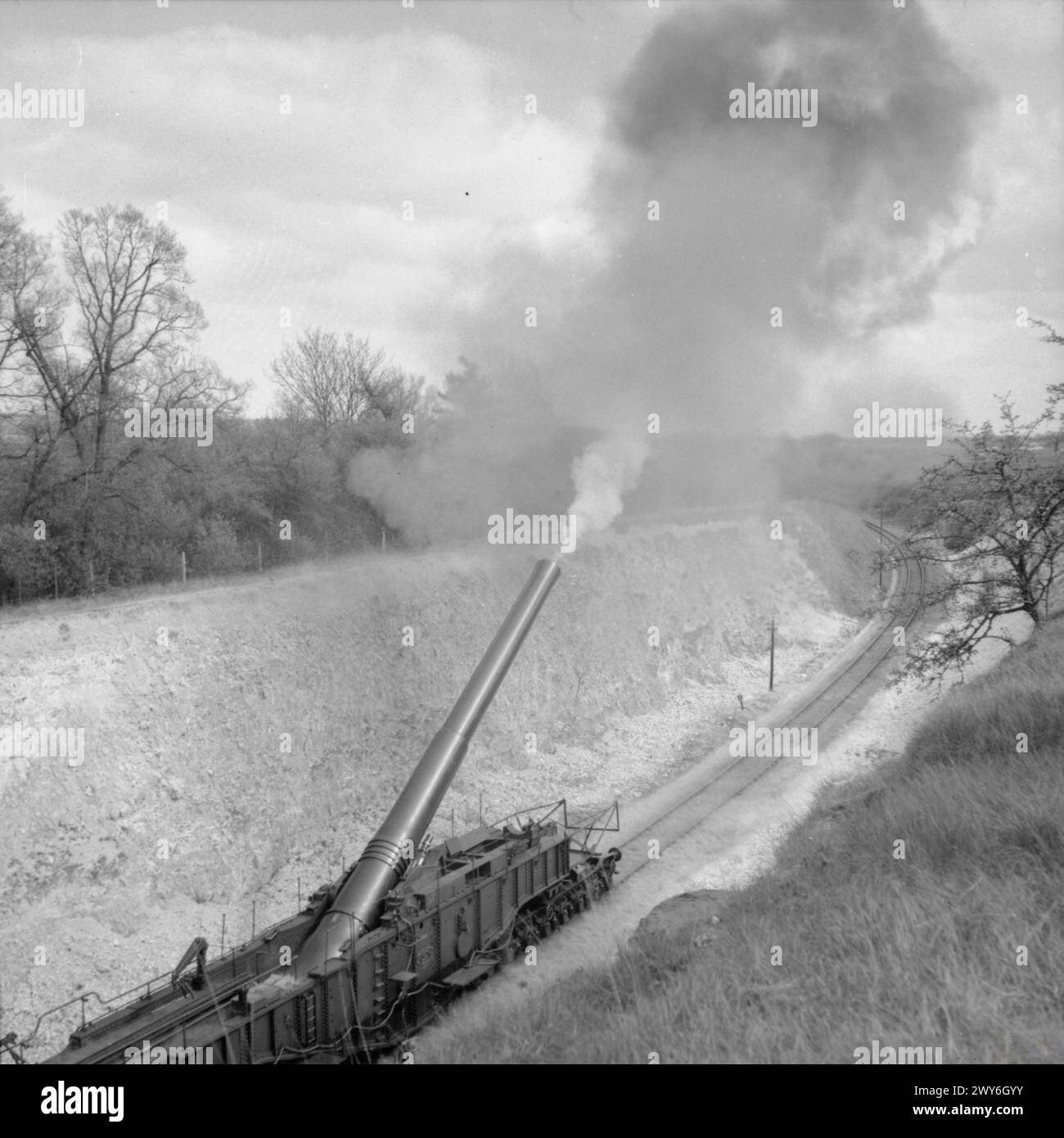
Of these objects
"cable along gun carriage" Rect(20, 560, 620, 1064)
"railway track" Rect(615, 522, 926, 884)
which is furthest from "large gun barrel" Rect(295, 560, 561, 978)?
"railway track" Rect(615, 522, 926, 884)

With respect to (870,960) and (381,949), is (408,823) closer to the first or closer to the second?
(381,949)

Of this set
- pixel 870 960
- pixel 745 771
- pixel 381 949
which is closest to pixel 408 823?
pixel 381 949

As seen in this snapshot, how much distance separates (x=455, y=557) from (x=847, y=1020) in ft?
70.4

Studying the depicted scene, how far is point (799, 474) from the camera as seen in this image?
4519cm

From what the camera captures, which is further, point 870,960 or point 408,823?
point 408,823

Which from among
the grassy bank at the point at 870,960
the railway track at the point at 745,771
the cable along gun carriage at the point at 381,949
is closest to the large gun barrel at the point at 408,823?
the cable along gun carriage at the point at 381,949

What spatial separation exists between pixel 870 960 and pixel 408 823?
5439 millimetres

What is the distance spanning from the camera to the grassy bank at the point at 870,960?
5082mm

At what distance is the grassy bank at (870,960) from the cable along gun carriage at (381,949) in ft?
6.26

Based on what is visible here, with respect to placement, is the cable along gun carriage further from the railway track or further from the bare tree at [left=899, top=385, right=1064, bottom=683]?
the bare tree at [left=899, top=385, right=1064, bottom=683]

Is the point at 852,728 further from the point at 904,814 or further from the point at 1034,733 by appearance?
the point at 904,814

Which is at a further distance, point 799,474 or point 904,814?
point 799,474

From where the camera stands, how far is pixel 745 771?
754 inches
